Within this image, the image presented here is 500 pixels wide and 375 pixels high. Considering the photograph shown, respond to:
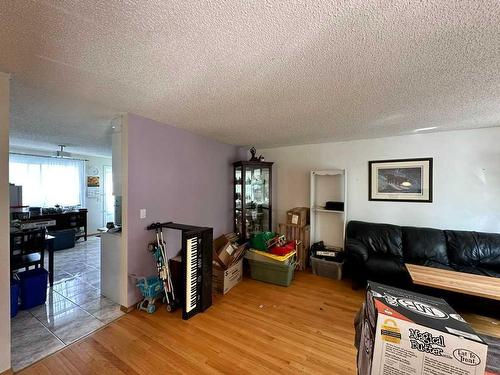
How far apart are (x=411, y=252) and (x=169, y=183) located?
11.7 feet

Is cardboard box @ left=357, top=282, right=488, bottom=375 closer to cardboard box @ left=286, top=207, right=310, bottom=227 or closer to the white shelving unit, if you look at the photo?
cardboard box @ left=286, top=207, right=310, bottom=227

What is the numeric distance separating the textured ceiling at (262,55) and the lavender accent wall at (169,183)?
19.3 inches

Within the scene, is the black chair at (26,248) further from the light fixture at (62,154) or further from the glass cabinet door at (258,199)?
the glass cabinet door at (258,199)

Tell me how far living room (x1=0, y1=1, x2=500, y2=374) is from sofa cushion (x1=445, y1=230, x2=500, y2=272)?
0.05ft

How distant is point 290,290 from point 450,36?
9.85 ft

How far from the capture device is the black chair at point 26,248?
2613mm

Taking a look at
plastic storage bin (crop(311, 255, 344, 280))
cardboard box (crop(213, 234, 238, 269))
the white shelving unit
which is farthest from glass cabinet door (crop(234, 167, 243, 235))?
plastic storage bin (crop(311, 255, 344, 280))

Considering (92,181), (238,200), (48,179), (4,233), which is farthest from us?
(92,181)

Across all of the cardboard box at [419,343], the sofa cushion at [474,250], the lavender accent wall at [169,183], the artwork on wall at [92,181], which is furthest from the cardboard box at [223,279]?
the artwork on wall at [92,181]

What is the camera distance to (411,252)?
3031mm

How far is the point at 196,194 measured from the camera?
336cm

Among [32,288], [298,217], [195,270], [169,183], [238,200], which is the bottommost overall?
[32,288]

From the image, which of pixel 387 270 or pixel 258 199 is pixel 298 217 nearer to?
pixel 258 199

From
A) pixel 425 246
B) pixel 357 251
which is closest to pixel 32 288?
pixel 357 251
